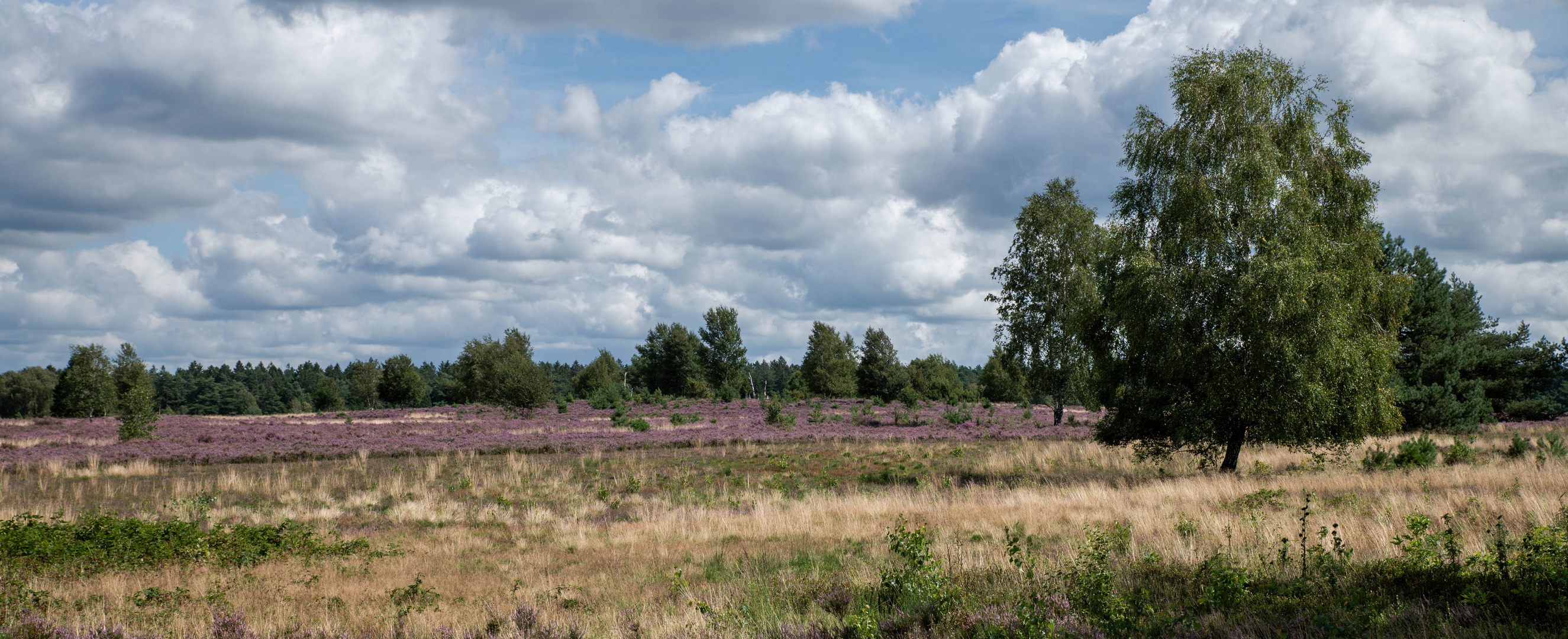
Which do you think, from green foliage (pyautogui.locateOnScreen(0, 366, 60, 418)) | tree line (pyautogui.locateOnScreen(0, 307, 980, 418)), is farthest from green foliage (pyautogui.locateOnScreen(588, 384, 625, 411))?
green foliage (pyautogui.locateOnScreen(0, 366, 60, 418))

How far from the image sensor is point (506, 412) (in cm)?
6034

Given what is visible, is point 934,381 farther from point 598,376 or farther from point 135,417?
point 135,417

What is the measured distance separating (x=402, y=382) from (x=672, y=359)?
33.0 m

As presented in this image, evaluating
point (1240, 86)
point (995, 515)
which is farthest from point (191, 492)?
point (1240, 86)

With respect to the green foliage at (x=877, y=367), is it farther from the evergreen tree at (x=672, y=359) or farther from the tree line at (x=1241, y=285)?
the tree line at (x=1241, y=285)

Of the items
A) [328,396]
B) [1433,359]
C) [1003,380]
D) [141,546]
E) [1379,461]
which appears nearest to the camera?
[141,546]

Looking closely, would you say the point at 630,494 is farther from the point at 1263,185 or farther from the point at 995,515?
the point at 1263,185

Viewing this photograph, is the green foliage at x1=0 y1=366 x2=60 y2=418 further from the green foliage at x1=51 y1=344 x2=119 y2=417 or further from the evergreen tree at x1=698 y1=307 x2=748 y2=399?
the evergreen tree at x1=698 y1=307 x2=748 y2=399

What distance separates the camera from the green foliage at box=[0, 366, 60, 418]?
118062mm

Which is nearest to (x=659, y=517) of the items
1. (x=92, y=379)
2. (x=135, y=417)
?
(x=135, y=417)

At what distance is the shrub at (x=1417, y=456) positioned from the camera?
2044 cm

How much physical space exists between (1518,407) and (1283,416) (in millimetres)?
34428

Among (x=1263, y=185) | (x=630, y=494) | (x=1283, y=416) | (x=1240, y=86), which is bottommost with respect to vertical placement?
(x=630, y=494)

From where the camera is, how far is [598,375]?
365 feet
